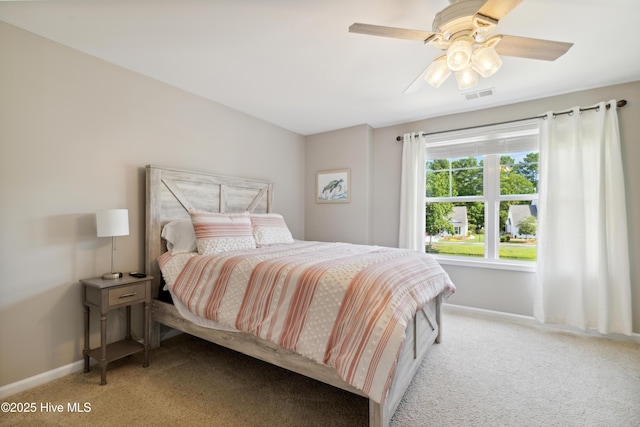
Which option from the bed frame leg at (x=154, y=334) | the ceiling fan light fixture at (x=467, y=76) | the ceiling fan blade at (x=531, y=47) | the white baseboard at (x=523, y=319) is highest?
the ceiling fan blade at (x=531, y=47)

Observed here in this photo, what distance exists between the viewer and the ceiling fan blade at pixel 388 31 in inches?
60.6

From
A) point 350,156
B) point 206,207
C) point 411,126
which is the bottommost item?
point 206,207

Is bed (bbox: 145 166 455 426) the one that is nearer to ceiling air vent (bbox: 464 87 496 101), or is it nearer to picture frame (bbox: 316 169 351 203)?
picture frame (bbox: 316 169 351 203)

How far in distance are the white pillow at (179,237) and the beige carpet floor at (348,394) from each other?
3.00 feet

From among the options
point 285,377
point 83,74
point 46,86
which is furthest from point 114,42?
point 285,377

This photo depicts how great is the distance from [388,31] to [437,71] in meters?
0.50

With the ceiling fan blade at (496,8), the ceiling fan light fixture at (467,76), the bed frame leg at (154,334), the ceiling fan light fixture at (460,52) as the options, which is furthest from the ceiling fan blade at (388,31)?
the bed frame leg at (154,334)

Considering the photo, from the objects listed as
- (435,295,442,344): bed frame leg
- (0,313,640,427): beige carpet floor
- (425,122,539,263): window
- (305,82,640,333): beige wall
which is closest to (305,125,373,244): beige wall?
(305,82,640,333): beige wall

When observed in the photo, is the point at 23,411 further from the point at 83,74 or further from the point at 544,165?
the point at 544,165

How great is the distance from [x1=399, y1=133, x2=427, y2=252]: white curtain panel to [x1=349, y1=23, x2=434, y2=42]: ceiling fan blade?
7.77 ft

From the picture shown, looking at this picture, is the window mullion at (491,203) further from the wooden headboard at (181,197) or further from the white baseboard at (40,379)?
the white baseboard at (40,379)

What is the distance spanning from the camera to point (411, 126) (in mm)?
4059

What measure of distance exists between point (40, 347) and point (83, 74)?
83.2 inches

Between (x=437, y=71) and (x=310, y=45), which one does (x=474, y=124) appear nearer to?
(x=437, y=71)
